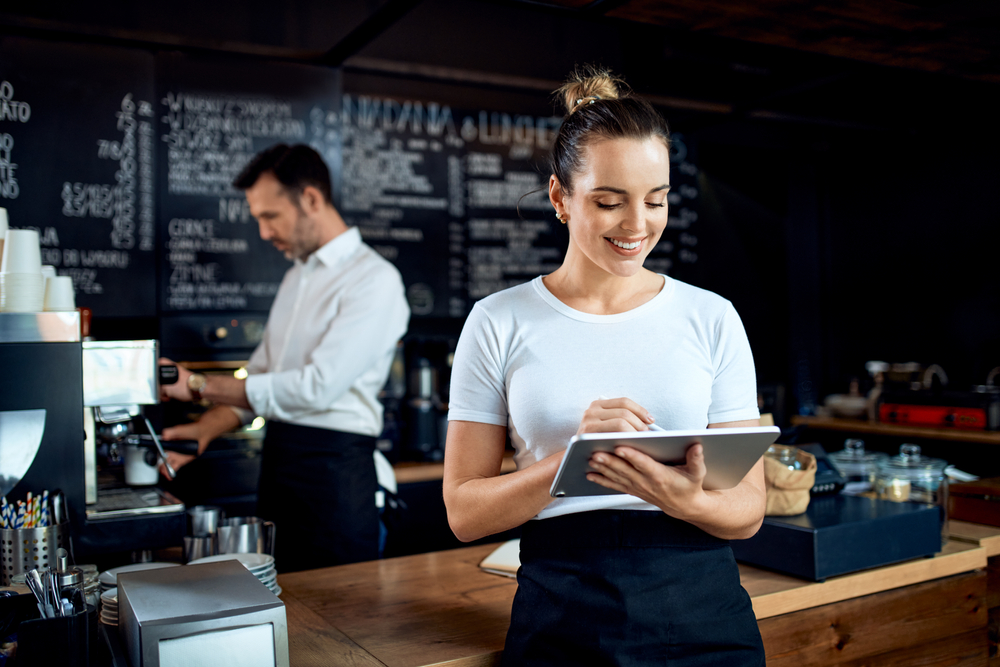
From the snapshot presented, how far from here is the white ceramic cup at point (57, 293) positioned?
5.45 feet

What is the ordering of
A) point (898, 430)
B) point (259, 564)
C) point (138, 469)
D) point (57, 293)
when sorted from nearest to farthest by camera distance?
point (259, 564), point (57, 293), point (138, 469), point (898, 430)

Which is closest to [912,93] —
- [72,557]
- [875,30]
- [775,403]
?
[875,30]

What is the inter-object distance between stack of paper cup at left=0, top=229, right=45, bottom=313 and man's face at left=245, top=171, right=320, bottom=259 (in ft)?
3.44

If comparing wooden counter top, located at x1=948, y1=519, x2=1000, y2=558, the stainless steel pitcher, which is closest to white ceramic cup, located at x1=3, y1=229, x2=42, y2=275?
the stainless steel pitcher

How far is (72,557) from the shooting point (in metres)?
1.53

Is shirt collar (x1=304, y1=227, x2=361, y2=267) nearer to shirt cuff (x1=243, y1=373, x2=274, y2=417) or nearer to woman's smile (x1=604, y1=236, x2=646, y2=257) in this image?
shirt cuff (x1=243, y1=373, x2=274, y2=417)

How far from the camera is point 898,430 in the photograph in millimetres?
3912

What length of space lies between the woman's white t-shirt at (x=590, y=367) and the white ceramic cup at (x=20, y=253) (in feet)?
2.94

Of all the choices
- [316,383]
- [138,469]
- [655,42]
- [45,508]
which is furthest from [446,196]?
[45,508]

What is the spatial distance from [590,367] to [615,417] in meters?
0.18

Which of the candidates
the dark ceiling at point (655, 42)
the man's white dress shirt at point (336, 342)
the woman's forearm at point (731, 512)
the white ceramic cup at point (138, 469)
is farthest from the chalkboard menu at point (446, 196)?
the woman's forearm at point (731, 512)

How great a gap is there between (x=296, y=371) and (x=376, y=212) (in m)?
1.57

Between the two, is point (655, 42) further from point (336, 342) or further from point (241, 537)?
point (241, 537)

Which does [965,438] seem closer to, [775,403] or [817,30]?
[775,403]
